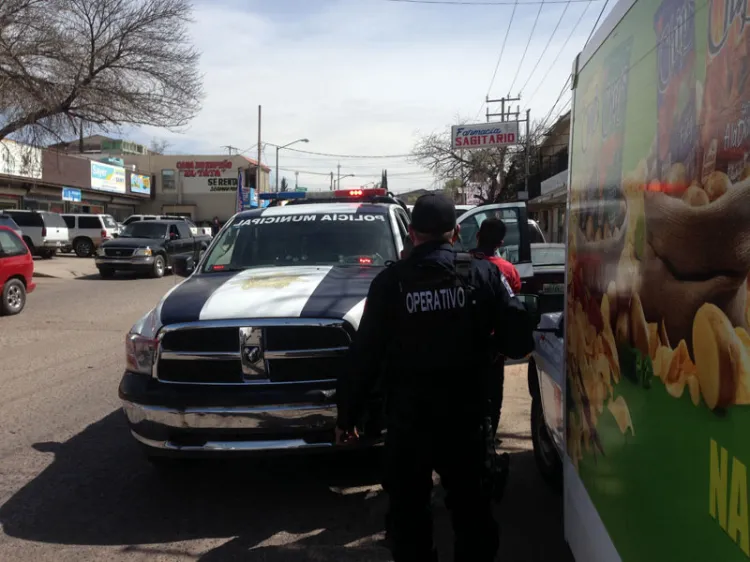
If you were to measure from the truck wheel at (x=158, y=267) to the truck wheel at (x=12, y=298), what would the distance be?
8.01m

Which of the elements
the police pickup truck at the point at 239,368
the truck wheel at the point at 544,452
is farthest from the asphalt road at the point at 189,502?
the police pickup truck at the point at 239,368

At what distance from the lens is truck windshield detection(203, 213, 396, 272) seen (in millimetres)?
5887

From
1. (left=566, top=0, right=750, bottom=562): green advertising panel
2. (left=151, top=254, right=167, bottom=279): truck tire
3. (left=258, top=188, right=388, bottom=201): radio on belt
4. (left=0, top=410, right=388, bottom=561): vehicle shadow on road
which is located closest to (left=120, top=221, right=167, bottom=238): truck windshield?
(left=151, top=254, right=167, bottom=279): truck tire

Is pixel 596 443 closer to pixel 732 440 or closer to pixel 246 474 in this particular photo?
pixel 732 440

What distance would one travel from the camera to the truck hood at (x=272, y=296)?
432 cm

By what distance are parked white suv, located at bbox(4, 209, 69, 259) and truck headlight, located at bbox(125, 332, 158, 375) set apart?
24543 mm

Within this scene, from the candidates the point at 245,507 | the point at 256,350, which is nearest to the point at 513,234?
the point at 256,350

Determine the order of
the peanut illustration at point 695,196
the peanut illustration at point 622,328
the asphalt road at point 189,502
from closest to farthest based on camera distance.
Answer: the peanut illustration at point 695,196 < the peanut illustration at point 622,328 < the asphalt road at point 189,502

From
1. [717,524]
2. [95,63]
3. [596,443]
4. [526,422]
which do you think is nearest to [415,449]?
[596,443]

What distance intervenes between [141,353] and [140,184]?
46.4 meters

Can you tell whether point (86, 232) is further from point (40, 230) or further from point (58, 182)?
point (58, 182)

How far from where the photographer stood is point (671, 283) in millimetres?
1783

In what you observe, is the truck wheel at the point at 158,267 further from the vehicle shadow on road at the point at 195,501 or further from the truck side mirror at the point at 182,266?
the vehicle shadow on road at the point at 195,501

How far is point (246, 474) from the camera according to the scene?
4945 mm
